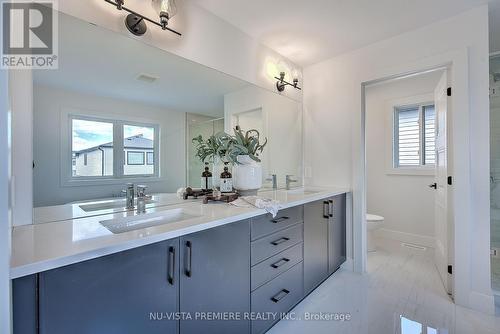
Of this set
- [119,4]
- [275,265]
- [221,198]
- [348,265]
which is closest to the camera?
[119,4]

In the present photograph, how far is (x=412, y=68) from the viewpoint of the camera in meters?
2.14

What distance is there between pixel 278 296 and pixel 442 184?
6.33 ft

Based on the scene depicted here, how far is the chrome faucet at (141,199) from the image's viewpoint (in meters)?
1.40

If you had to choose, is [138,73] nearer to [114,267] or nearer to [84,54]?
[84,54]

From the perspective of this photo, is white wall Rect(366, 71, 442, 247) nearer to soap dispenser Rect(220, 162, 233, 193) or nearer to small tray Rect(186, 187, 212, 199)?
soap dispenser Rect(220, 162, 233, 193)

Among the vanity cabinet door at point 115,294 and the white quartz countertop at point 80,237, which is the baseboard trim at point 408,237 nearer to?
the white quartz countertop at point 80,237

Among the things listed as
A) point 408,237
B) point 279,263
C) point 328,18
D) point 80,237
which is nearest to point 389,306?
point 279,263

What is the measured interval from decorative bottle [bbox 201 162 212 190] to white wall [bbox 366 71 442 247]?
2.87m

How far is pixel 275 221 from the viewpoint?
1561mm

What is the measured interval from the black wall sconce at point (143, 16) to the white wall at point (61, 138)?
1.48ft

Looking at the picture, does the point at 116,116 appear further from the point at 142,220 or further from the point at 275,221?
the point at 275,221

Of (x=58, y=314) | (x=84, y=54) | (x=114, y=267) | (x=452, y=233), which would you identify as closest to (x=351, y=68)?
(x=452, y=233)

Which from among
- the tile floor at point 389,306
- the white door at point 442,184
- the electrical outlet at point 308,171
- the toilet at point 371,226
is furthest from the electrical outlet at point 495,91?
the electrical outlet at point 308,171

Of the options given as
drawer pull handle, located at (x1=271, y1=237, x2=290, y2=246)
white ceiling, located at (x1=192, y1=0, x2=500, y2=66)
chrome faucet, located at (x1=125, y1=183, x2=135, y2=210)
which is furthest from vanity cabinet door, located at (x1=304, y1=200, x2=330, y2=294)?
white ceiling, located at (x1=192, y1=0, x2=500, y2=66)
